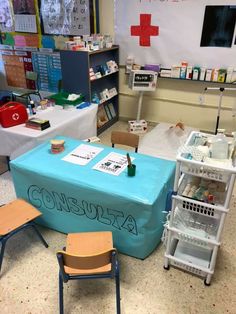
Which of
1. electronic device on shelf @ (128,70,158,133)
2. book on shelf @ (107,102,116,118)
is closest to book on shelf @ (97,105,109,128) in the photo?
book on shelf @ (107,102,116,118)

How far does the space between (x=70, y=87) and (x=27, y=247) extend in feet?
6.78

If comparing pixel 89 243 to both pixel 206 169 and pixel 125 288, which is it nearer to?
pixel 125 288

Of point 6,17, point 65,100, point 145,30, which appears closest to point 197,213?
point 65,100

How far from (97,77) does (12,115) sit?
1.26m

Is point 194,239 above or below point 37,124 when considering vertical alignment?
below

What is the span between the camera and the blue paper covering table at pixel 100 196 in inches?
66.3

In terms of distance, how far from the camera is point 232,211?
92.7 inches

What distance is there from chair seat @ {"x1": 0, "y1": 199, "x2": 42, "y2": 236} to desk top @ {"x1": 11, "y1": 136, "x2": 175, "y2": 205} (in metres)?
0.27

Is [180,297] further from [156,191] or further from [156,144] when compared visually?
[156,144]

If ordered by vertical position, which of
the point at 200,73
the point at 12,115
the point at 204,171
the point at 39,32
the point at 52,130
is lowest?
the point at 52,130

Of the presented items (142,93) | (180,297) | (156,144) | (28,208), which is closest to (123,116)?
(142,93)

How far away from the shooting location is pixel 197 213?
1.53 metres

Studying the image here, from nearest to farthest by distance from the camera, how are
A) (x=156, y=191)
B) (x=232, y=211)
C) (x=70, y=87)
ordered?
(x=156, y=191) < (x=232, y=211) < (x=70, y=87)

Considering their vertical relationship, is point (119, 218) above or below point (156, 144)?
above
